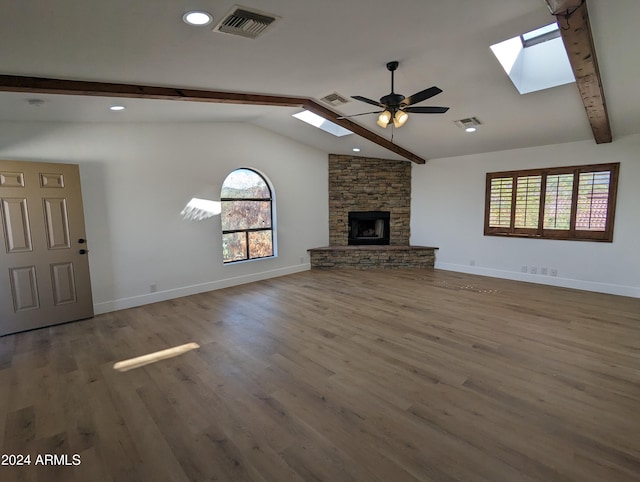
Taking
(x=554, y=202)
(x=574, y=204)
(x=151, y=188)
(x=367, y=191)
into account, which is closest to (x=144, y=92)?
(x=151, y=188)

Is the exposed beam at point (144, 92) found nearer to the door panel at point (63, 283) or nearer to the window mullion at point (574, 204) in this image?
the door panel at point (63, 283)

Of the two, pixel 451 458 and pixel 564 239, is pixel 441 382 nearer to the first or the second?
pixel 451 458

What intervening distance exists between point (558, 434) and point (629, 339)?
7.42ft

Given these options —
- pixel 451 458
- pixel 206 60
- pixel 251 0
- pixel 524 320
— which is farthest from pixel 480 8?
pixel 524 320

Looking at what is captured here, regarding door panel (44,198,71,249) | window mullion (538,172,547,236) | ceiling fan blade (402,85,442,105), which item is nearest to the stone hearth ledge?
window mullion (538,172,547,236)

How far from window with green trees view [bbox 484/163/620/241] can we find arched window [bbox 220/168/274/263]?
4435 mm

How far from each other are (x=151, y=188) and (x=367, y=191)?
4554 mm

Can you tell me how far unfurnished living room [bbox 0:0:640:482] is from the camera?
1979 millimetres

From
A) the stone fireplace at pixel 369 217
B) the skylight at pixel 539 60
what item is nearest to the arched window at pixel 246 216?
the stone fireplace at pixel 369 217

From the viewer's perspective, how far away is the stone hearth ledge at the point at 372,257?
705 cm

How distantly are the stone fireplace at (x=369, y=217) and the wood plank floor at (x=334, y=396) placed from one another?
2.85 metres

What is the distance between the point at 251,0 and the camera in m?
2.07

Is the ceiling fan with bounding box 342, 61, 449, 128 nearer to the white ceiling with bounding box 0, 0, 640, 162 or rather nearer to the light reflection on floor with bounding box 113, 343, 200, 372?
the white ceiling with bounding box 0, 0, 640, 162

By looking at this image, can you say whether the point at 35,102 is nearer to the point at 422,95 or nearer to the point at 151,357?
the point at 151,357
